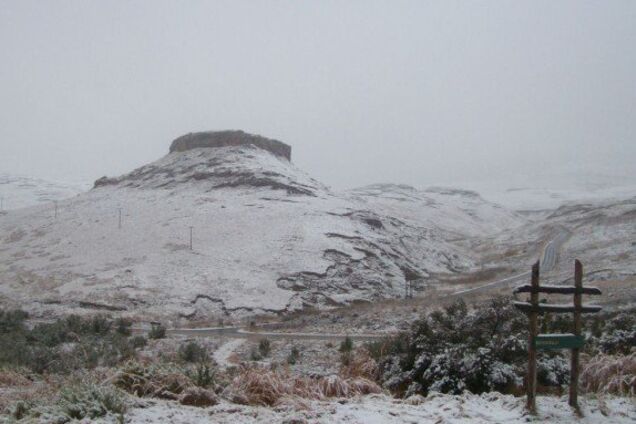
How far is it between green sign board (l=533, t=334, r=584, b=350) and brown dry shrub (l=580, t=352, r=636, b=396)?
1704 mm

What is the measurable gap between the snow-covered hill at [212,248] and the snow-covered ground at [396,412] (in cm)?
2721

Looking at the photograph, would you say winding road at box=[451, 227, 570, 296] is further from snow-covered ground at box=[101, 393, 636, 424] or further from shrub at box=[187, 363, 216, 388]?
shrub at box=[187, 363, 216, 388]

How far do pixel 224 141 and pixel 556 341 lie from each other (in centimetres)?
8253

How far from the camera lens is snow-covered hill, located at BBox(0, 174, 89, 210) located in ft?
419

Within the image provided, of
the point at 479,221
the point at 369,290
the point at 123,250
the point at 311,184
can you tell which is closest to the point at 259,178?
the point at 311,184

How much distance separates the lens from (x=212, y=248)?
152 ft

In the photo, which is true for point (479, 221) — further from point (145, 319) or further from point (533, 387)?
point (533, 387)

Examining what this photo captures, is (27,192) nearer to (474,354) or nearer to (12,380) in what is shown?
(12,380)

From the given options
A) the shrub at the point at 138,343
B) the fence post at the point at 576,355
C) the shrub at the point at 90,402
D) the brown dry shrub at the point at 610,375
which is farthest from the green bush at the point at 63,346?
the brown dry shrub at the point at 610,375

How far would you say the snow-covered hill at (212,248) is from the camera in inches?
1464

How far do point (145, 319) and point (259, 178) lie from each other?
38.8 metres

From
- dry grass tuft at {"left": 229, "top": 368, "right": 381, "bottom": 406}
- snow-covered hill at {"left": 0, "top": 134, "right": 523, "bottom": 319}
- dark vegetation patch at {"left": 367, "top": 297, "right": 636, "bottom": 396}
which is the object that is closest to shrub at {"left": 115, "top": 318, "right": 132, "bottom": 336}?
snow-covered hill at {"left": 0, "top": 134, "right": 523, "bottom": 319}

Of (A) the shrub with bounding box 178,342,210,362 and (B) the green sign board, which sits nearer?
(B) the green sign board

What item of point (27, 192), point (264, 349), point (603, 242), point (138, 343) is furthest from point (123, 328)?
point (27, 192)
